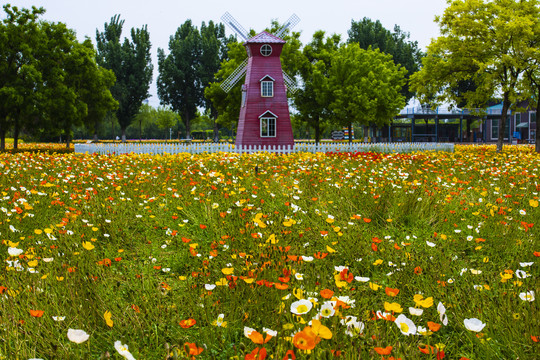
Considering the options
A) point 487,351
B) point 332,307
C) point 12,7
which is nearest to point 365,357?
point 332,307

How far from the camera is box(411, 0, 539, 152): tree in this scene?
2252 cm

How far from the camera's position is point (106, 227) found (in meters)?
5.20

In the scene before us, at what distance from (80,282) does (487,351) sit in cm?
289

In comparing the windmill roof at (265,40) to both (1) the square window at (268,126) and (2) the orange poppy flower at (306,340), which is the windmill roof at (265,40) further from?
(2) the orange poppy flower at (306,340)

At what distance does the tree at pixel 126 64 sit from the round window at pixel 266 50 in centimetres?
3185

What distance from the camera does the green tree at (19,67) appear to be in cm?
2653

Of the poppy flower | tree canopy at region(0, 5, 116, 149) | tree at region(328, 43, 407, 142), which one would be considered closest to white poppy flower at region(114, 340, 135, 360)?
the poppy flower

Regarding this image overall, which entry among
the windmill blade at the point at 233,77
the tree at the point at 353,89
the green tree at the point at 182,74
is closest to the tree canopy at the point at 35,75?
the windmill blade at the point at 233,77

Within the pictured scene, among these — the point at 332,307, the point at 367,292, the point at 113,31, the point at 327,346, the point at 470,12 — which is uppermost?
the point at 113,31

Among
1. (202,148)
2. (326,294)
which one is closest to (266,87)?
(202,148)

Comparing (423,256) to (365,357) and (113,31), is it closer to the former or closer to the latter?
(365,357)

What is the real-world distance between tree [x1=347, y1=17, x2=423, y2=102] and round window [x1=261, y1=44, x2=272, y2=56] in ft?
116

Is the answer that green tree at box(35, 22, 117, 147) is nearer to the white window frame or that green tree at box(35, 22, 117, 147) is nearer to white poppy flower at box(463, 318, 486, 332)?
the white window frame

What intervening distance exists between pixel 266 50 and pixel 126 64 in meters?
33.4
